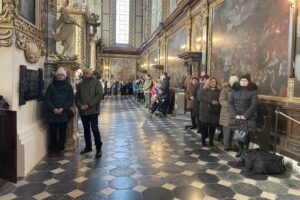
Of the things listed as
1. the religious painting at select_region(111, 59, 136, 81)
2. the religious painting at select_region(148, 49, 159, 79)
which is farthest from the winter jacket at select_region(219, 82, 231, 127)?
the religious painting at select_region(111, 59, 136, 81)

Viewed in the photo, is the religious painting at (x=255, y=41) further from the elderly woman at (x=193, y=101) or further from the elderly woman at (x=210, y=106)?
the elderly woman at (x=210, y=106)

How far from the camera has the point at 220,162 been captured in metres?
4.91

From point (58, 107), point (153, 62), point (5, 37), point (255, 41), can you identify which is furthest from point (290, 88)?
point (153, 62)

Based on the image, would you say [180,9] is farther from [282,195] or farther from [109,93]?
[109,93]

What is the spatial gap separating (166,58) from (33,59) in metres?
11.5

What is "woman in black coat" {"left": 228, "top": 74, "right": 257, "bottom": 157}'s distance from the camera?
4966 millimetres

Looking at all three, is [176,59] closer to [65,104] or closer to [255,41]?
[255,41]

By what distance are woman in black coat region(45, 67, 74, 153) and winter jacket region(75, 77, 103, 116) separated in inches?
6.4

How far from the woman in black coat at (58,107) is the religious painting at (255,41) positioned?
388cm

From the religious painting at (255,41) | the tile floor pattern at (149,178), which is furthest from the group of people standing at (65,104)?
the religious painting at (255,41)

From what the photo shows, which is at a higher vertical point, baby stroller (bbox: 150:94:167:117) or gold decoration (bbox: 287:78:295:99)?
gold decoration (bbox: 287:78:295:99)

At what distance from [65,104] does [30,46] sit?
1174mm

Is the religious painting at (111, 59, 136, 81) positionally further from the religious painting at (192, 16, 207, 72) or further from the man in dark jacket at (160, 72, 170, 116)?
the religious painting at (192, 16, 207, 72)

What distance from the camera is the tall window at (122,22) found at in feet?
88.5
